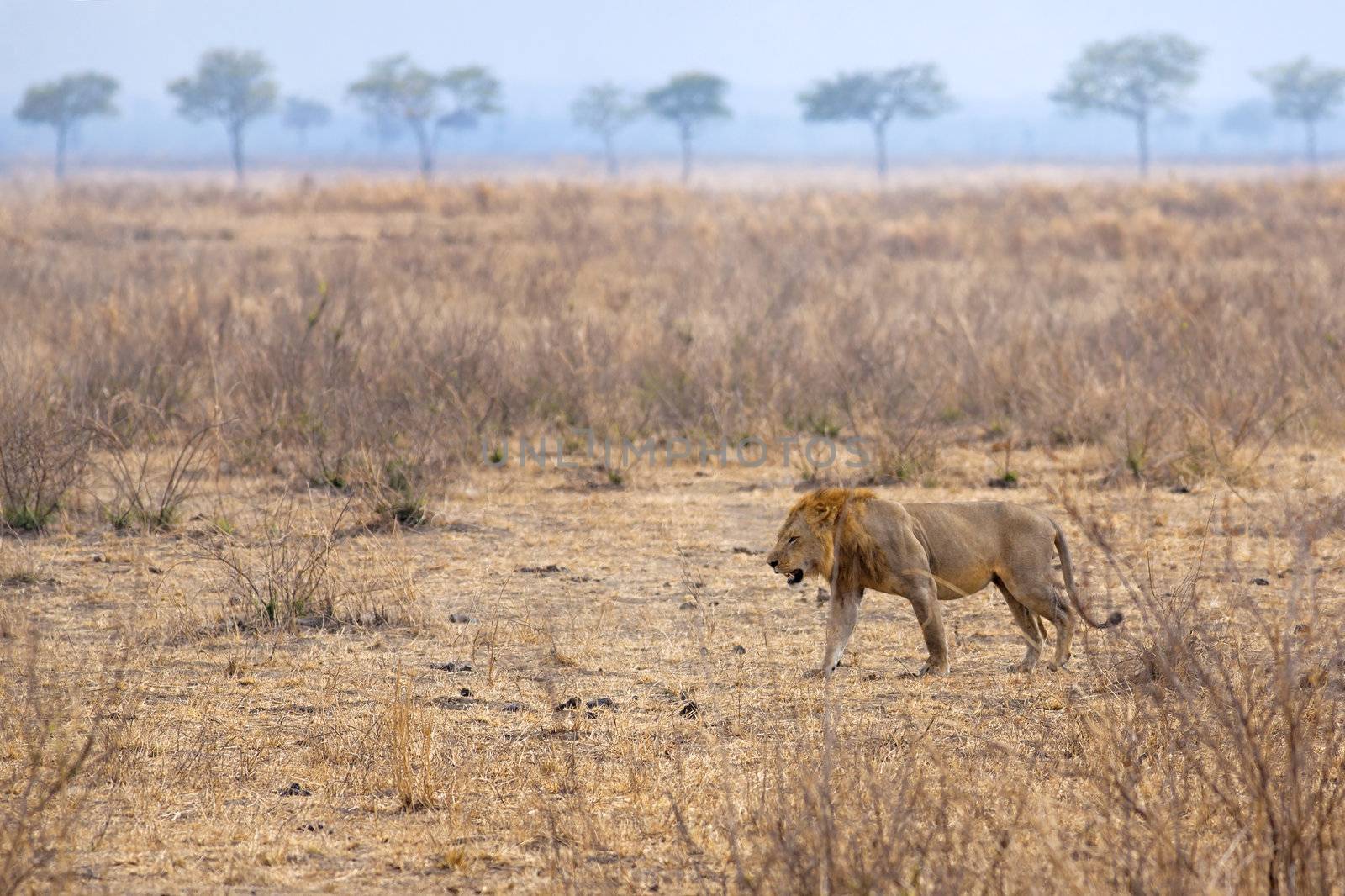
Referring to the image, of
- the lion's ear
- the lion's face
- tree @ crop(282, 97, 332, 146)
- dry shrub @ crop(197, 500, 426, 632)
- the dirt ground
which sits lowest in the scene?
the dirt ground

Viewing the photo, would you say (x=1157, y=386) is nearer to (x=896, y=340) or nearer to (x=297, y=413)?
(x=896, y=340)

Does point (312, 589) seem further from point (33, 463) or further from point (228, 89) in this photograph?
point (228, 89)

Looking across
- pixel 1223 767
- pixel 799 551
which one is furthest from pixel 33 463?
pixel 1223 767

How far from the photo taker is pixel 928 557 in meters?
A: 5.96

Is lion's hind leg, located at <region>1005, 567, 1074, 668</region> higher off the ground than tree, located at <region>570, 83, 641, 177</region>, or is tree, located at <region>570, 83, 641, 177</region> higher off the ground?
tree, located at <region>570, 83, 641, 177</region>

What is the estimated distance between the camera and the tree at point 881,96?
103312 mm

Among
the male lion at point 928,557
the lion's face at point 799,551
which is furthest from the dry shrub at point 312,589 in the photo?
the male lion at point 928,557

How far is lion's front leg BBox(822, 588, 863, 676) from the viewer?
19.1 ft

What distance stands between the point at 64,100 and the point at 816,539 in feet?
368

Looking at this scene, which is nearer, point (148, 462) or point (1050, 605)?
point (1050, 605)

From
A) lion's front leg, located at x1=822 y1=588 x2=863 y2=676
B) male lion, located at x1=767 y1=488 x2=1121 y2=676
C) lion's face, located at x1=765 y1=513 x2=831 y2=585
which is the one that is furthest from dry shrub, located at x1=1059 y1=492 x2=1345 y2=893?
lion's face, located at x1=765 y1=513 x2=831 y2=585

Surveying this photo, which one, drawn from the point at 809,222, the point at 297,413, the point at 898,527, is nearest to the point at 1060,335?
the point at 297,413

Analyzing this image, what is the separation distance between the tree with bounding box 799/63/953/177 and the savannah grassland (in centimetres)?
8818

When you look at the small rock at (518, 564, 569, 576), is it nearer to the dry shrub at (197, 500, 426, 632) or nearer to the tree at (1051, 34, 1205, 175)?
the dry shrub at (197, 500, 426, 632)
